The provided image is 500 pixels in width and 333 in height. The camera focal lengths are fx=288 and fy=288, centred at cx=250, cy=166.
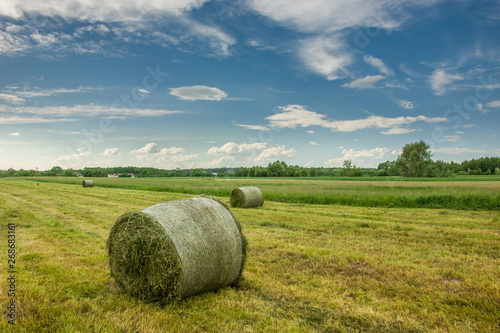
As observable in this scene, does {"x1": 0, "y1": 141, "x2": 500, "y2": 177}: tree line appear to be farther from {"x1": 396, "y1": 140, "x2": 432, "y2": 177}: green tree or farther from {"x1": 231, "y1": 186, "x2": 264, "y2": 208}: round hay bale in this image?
{"x1": 231, "y1": 186, "x2": 264, "y2": 208}: round hay bale

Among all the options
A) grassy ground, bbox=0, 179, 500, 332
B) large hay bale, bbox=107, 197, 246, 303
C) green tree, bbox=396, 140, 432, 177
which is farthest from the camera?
green tree, bbox=396, 140, 432, 177

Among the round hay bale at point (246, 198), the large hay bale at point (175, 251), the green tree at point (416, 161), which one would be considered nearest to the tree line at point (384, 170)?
the green tree at point (416, 161)

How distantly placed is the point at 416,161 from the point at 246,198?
74.9 metres

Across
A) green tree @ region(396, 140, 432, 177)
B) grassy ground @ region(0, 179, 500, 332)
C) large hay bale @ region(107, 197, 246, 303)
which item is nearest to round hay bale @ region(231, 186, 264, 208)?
grassy ground @ region(0, 179, 500, 332)

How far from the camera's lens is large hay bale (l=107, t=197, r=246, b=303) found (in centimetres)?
434

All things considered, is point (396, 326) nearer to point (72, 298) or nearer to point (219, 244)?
point (219, 244)

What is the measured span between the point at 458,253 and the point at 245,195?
1034 cm

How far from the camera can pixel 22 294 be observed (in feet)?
14.9

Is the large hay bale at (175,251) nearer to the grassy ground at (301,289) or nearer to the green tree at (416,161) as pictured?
the grassy ground at (301,289)

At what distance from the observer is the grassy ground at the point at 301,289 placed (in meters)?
3.80

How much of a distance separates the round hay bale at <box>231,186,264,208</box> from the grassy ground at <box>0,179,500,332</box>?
692 cm

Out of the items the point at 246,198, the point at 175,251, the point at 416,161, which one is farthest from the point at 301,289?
the point at 416,161

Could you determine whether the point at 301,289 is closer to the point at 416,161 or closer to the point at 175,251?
the point at 175,251

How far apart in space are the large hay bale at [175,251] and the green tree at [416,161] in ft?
271
